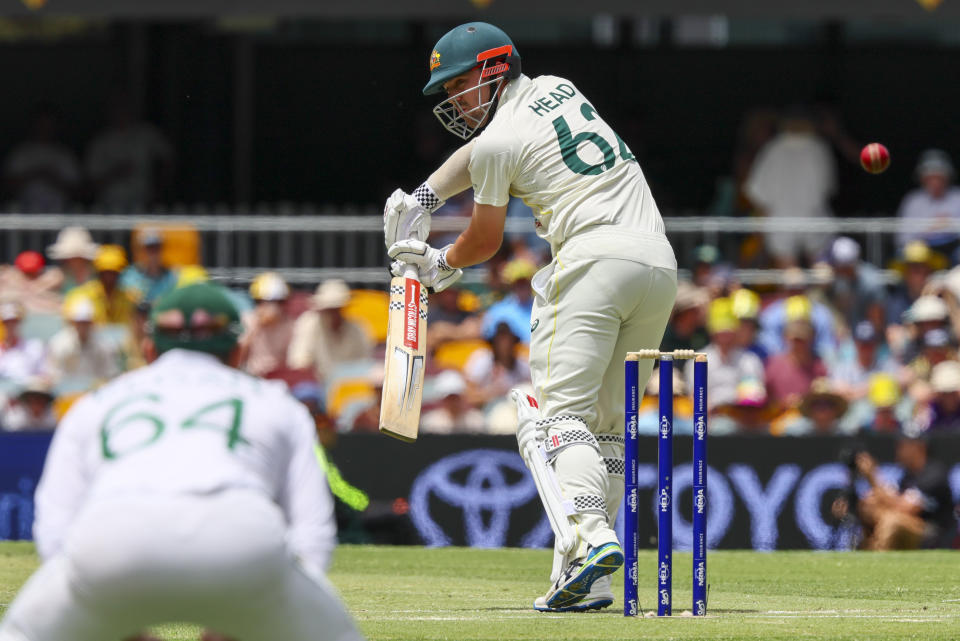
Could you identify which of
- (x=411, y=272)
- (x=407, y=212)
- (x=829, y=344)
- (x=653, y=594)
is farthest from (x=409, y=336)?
(x=829, y=344)

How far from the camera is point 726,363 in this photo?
11398 millimetres

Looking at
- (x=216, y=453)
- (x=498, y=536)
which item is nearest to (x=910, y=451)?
(x=498, y=536)

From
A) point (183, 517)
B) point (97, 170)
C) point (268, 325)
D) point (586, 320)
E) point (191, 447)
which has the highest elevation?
point (97, 170)

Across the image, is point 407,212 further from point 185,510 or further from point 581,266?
point 185,510

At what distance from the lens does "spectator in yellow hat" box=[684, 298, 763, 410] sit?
→ 11289 mm

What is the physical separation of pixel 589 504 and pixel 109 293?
6962mm

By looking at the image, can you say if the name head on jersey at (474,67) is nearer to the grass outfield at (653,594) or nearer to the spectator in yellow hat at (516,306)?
the grass outfield at (653,594)

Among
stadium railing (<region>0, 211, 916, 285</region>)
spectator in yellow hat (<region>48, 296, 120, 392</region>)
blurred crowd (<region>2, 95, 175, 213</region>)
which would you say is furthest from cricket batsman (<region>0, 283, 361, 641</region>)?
blurred crowd (<region>2, 95, 175, 213</region>)

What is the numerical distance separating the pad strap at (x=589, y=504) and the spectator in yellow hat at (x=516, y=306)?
5528mm

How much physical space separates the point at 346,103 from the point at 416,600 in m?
11.6

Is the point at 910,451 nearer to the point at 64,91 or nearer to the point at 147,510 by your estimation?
the point at 147,510

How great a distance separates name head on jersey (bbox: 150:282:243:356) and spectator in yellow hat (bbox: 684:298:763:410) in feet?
25.3

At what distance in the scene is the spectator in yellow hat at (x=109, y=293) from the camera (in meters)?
12.0

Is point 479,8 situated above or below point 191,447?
above
